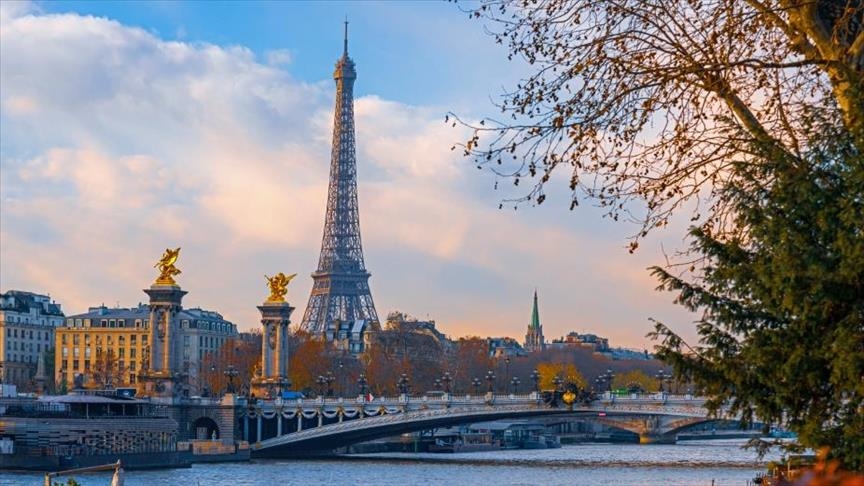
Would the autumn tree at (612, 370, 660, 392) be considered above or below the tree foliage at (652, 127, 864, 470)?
above

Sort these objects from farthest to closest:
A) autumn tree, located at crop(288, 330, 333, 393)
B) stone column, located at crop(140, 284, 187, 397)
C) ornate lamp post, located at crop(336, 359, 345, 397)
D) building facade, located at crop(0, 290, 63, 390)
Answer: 1. building facade, located at crop(0, 290, 63, 390)
2. ornate lamp post, located at crop(336, 359, 345, 397)
3. autumn tree, located at crop(288, 330, 333, 393)
4. stone column, located at crop(140, 284, 187, 397)

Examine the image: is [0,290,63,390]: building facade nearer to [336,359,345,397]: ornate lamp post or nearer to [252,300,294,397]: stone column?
[336,359,345,397]: ornate lamp post

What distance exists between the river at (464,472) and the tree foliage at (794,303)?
1578 inches

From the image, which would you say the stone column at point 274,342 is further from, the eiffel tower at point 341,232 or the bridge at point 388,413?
the eiffel tower at point 341,232

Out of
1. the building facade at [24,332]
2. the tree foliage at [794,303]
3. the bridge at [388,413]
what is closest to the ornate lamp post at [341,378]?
the building facade at [24,332]

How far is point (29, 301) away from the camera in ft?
478

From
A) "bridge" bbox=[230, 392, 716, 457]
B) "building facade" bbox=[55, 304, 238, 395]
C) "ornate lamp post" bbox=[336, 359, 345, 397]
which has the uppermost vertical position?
"building facade" bbox=[55, 304, 238, 395]

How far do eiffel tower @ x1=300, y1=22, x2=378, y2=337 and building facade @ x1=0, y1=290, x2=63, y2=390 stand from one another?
2381 centimetres

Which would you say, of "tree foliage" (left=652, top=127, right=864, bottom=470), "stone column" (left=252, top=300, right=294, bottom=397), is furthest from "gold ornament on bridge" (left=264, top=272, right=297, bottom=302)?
"tree foliage" (left=652, top=127, right=864, bottom=470)

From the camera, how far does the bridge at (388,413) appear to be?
239ft

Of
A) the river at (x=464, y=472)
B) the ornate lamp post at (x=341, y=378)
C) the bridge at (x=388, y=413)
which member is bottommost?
the river at (x=464, y=472)

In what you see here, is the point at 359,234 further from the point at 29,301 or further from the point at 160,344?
the point at 160,344

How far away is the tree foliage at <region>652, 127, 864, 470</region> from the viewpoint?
43.0 ft

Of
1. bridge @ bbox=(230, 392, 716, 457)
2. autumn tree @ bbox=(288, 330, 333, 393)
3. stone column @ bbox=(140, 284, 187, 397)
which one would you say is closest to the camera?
bridge @ bbox=(230, 392, 716, 457)
